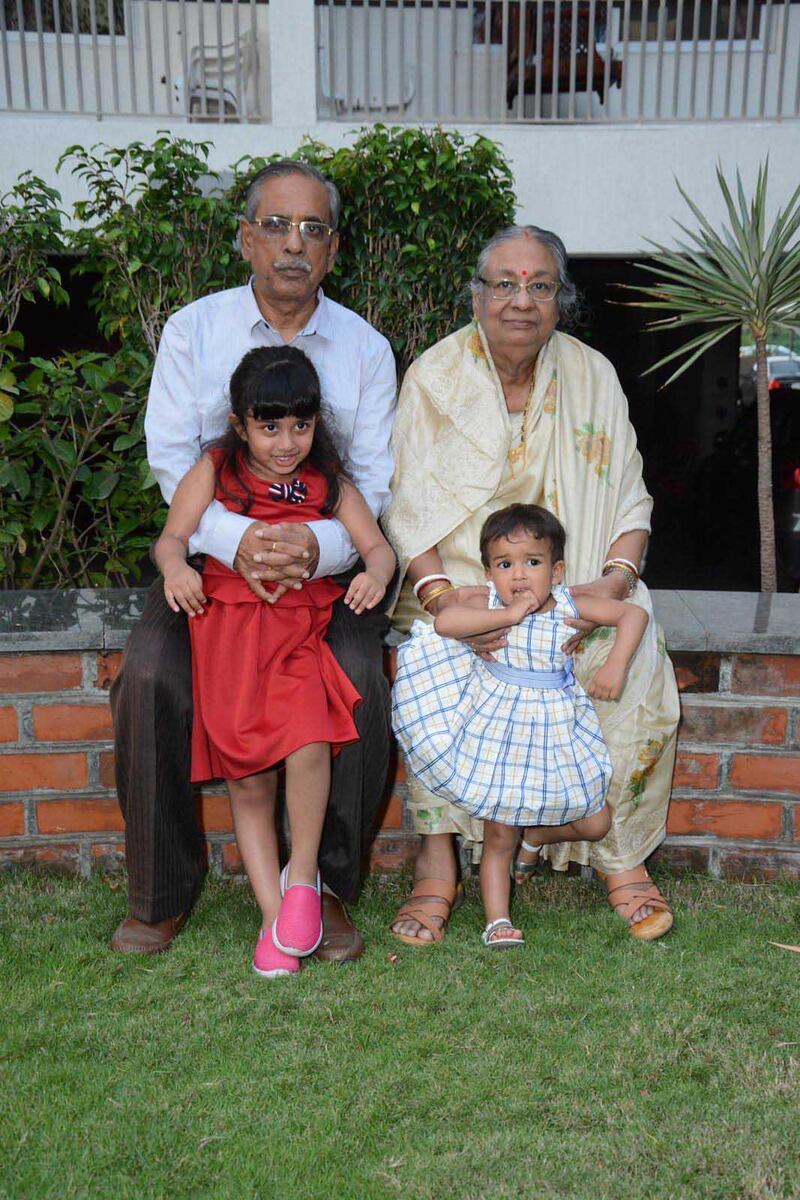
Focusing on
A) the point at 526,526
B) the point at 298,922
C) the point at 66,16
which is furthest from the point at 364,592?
the point at 66,16

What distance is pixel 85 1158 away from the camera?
1951 millimetres

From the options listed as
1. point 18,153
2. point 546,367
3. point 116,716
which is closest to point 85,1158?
point 116,716

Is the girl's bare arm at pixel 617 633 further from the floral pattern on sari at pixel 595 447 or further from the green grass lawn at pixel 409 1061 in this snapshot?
the green grass lawn at pixel 409 1061

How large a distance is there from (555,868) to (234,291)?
1757mm

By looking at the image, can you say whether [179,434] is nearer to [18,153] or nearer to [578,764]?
[578,764]

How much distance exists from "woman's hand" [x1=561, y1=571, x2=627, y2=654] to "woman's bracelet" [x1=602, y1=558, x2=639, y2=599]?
12mm

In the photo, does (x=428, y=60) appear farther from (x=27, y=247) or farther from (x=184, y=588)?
(x=184, y=588)

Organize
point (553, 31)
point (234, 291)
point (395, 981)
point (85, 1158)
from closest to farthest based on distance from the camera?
point (85, 1158) → point (395, 981) → point (234, 291) → point (553, 31)

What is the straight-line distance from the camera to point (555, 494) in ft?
9.77

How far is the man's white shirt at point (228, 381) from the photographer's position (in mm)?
2986

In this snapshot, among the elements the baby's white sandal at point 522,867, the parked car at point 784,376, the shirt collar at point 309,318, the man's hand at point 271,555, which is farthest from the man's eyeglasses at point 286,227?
the parked car at point 784,376

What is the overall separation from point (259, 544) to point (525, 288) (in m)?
0.92

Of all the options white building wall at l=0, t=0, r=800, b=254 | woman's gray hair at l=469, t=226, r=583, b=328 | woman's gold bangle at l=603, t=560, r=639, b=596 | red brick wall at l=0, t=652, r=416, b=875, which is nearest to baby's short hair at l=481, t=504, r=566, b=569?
woman's gold bangle at l=603, t=560, r=639, b=596

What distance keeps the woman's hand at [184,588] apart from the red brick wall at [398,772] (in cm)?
39
